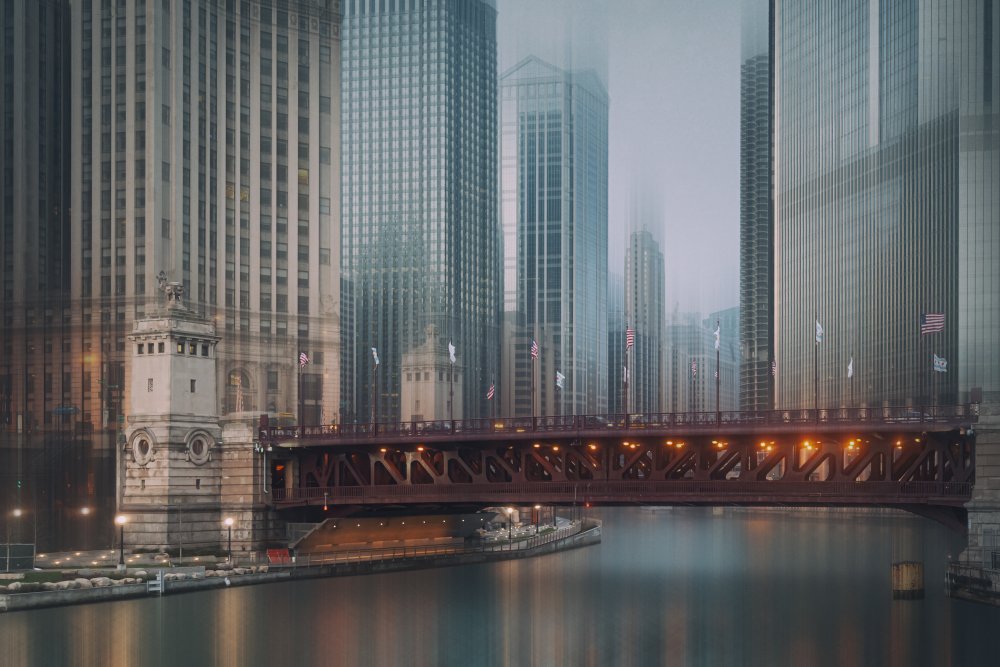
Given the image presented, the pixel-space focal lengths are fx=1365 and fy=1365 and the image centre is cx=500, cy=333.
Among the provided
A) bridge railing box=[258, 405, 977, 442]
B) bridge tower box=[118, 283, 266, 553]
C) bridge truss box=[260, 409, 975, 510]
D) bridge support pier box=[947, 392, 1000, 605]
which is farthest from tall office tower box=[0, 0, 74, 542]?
bridge support pier box=[947, 392, 1000, 605]

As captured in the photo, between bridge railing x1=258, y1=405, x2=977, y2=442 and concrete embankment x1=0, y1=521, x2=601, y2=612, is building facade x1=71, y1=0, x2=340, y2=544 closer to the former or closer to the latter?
bridge railing x1=258, y1=405, x2=977, y2=442

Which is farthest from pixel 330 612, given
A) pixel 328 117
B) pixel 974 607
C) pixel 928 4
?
pixel 928 4

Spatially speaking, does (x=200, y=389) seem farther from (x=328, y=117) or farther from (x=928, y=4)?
(x=928, y=4)

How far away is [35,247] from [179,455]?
164ft

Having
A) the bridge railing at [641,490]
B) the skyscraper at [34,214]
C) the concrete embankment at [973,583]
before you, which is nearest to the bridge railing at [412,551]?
the bridge railing at [641,490]

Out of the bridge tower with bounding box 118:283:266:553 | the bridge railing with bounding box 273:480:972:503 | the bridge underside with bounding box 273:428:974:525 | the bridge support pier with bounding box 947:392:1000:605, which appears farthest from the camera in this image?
the bridge tower with bounding box 118:283:266:553

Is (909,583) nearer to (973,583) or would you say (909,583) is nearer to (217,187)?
(973,583)

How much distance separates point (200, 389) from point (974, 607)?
59687mm

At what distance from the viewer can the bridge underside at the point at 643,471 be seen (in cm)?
8912

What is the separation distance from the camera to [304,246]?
563 ft

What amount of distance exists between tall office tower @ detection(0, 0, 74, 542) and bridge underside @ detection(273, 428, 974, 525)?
3816 cm

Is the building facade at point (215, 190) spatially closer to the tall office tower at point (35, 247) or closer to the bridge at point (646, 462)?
the tall office tower at point (35, 247)

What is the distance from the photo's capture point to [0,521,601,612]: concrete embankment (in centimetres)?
8188

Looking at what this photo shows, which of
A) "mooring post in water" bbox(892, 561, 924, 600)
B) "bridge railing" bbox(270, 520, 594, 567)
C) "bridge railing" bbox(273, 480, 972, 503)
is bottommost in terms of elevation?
"bridge railing" bbox(270, 520, 594, 567)
